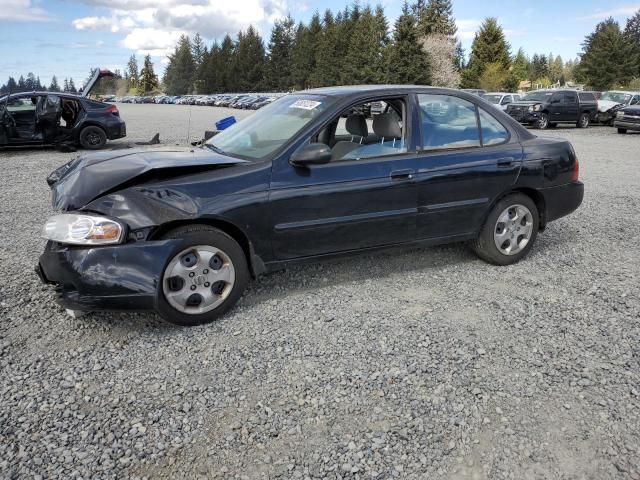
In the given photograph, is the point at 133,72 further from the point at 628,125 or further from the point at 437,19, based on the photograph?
the point at 628,125

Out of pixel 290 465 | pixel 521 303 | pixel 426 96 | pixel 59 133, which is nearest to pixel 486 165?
pixel 426 96

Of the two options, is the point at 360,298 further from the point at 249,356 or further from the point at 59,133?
the point at 59,133

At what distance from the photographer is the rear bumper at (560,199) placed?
16.7 ft

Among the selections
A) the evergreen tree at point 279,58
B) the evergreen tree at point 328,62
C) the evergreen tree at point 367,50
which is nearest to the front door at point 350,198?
the evergreen tree at point 367,50

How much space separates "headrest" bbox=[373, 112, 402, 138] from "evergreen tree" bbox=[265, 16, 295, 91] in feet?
273

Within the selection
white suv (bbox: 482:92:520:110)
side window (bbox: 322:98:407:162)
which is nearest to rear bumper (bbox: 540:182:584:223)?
side window (bbox: 322:98:407:162)

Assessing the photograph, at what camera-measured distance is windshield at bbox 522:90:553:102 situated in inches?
893

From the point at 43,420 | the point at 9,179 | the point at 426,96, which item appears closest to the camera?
the point at 43,420

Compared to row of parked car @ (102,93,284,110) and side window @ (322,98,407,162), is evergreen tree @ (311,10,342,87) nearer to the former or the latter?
row of parked car @ (102,93,284,110)

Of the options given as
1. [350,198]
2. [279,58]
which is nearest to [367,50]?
[279,58]

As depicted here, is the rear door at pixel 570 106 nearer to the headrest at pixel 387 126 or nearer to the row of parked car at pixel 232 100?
the row of parked car at pixel 232 100

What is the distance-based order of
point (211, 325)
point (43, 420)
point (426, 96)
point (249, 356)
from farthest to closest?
point (426, 96) < point (211, 325) < point (249, 356) < point (43, 420)

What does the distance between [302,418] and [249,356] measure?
0.71m

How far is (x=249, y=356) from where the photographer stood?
334 centimetres
